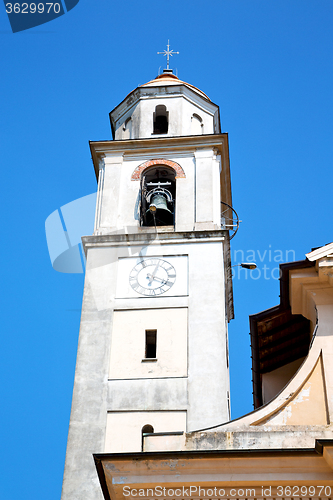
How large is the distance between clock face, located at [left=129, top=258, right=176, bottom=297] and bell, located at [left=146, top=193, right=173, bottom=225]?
1942 millimetres

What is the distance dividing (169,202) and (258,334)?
9414 millimetres

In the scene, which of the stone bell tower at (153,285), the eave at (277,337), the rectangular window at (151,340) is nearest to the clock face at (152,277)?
the stone bell tower at (153,285)

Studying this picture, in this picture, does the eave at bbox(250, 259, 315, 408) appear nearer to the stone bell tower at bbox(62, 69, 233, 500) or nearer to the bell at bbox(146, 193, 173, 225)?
the stone bell tower at bbox(62, 69, 233, 500)

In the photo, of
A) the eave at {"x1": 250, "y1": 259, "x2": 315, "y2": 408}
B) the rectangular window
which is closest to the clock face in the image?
the rectangular window

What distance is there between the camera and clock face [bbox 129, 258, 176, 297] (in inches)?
862

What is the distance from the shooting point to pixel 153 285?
21953 mm

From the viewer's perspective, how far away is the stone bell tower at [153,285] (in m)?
19.2

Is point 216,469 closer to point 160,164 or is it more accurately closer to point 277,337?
point 277,337

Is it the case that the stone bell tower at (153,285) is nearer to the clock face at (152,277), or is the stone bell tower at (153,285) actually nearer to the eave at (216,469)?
the clock face at (152,277)

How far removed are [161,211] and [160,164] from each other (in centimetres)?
201

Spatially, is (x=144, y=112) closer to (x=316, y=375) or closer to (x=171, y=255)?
(x=171, y=255)

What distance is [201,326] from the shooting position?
20.9m

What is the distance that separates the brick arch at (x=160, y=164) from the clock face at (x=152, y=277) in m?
3.55

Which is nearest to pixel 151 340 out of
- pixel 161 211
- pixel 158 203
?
pixel 161 211
